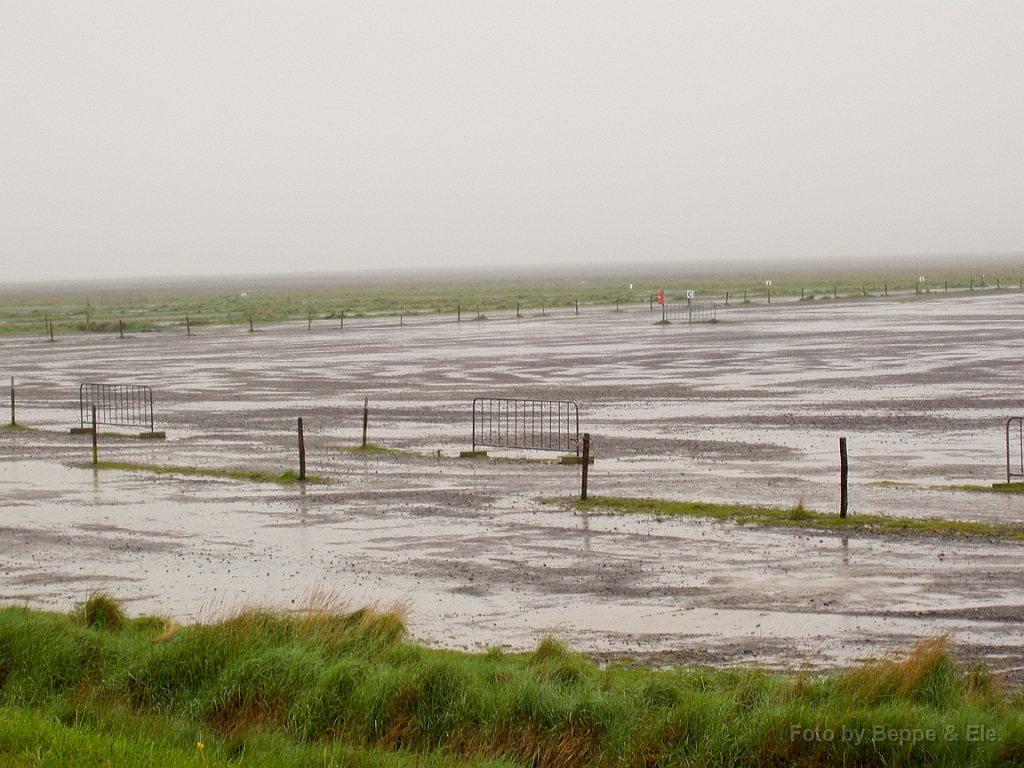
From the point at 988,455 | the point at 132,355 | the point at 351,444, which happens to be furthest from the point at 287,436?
the point at 132,355

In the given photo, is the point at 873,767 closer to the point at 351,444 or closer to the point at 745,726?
the point at 745,726

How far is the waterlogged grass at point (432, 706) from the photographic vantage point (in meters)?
8.20

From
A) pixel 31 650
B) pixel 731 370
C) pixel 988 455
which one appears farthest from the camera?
pixel 731 370

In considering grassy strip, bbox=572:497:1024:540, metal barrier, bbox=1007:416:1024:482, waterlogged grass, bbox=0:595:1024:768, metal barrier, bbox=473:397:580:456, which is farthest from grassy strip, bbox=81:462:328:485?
metal barrier, bbox=1007:416:1024:482

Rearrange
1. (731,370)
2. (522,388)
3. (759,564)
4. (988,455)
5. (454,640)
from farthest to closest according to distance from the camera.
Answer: (731,370) → (522,388) → (988,455) → (759,564) → (454,640)

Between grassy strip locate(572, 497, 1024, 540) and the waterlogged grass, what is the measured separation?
686cm

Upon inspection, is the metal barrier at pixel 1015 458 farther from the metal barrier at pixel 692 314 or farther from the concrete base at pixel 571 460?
the metal barrier at pixel 692 314

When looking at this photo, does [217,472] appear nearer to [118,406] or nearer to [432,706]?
[118,406]

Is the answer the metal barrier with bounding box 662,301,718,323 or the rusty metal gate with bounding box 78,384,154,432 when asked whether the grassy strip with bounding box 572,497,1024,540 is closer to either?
the rusty metal gate with bounding box 78,384,154,432

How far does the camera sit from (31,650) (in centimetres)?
1013

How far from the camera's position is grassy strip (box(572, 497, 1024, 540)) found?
16.1 m

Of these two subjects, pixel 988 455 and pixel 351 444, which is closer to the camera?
pixel 988 455

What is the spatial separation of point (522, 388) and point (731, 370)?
27.8 feet

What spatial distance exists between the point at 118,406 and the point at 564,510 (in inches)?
770
